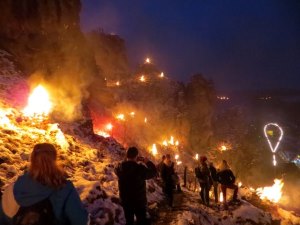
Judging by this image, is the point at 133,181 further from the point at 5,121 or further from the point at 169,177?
the point at 5,121

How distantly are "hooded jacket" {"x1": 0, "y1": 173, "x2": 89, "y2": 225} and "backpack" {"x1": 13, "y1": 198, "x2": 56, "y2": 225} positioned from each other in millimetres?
51

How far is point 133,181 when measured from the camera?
24.0ft

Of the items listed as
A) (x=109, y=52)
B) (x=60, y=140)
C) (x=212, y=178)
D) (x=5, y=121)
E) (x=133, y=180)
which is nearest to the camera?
(x=133, y=180)

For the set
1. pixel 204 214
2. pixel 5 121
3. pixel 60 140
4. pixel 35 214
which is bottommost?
pixel 204 214

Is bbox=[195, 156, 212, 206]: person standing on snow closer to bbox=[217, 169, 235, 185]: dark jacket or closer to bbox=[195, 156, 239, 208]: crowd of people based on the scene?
bbox=[195, 156, 239, 208]: crowd of people

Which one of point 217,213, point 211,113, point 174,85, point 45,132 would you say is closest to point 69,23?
point 45,132

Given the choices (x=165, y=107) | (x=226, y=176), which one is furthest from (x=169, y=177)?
(x=165, y=107)

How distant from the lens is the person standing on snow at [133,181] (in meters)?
7.32

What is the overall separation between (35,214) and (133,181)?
3464 mm

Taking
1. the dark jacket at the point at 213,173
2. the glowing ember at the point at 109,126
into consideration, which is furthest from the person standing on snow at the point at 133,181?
the glowing ember at the point at 109,126

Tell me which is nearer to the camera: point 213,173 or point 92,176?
point 92,176

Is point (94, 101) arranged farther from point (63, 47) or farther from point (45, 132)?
point (45, 132)

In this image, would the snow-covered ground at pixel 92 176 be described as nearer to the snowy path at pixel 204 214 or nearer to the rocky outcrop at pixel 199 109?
the snowy path at pixel 204 214

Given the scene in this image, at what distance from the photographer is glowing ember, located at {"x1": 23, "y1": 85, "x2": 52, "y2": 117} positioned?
18798mm
